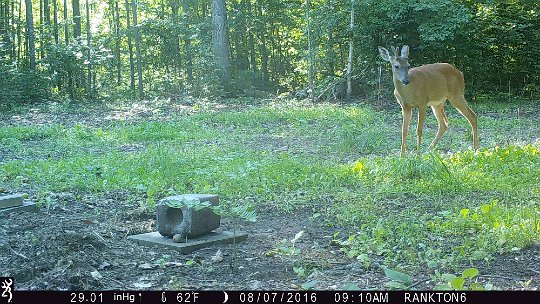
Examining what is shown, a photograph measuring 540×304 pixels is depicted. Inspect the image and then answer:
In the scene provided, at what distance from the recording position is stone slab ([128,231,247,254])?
16.3ft

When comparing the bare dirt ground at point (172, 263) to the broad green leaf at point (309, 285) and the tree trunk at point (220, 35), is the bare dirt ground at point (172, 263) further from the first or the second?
the tree trunk at point (220, 35)

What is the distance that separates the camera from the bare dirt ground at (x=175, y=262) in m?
4.11

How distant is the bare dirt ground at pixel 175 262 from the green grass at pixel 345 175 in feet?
0.77

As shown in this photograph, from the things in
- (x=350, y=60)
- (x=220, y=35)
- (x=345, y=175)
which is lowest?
(x=345, y=175)

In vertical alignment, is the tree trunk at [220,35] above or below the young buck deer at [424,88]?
above

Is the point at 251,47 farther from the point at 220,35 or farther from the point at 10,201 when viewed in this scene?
the point at 10,201

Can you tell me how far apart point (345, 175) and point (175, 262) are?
3.53m

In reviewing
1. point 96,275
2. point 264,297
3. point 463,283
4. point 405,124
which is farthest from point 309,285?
point 405,124

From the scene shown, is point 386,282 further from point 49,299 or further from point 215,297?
point 49,299

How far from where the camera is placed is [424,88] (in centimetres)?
1045

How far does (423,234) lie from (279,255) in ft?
3.92

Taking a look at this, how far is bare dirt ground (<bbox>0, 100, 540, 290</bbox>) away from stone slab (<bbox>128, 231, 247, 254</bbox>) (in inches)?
2.2

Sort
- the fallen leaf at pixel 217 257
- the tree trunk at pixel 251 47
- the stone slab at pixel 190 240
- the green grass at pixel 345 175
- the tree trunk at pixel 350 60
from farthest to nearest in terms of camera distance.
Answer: the tree trunk at pixel 251 47 < the tree trunk at pixel 350 60 < the green grass at pixel 345 175 < the stone slab at pixel 190 240 < the fallen leaf at pixel 217 257

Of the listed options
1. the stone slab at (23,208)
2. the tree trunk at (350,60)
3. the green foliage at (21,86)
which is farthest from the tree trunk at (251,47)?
the stone slab at (23,208)
